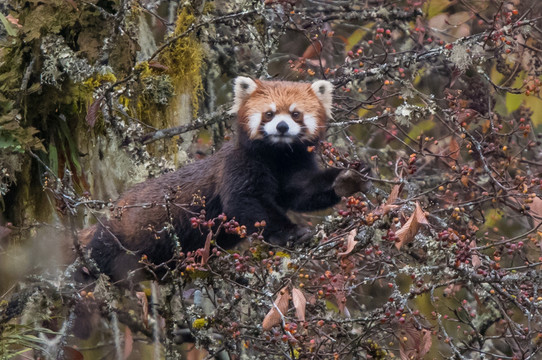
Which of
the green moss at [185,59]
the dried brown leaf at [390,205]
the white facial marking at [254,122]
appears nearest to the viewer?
the dried brown leaf at [390,205]

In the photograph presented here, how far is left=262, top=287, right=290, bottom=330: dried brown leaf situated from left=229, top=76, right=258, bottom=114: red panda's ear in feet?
8.61

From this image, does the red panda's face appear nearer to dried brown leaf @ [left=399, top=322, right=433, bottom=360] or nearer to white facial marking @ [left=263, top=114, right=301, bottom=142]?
white facial marking @ [left=263, top=114, right=301, bottom=142]

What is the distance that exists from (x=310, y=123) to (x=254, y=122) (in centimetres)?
44

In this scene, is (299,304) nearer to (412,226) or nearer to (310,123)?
(412,226)

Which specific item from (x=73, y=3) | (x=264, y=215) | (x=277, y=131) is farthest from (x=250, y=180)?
(x=73, y=3)

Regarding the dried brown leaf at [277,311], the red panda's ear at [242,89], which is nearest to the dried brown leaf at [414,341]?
the dried brown leaf at [277,311]

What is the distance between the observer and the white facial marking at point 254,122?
651 centimetres

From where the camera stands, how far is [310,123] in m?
6.61

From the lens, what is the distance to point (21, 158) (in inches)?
249

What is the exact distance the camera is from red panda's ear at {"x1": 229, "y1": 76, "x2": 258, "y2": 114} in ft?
21.7

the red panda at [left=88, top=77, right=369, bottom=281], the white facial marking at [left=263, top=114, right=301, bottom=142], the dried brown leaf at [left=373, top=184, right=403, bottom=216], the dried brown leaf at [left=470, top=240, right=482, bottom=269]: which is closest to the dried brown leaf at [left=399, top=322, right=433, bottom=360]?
the dried brown leaf at [left=470, top=240, right=482, bottom=269]

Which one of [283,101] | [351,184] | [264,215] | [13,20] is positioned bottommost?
[264,215]

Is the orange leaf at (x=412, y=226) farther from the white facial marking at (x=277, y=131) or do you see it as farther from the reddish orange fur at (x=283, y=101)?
the reddish orange fur at (x=283, y=101)

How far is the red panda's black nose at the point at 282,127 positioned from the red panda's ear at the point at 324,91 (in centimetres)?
41
